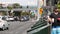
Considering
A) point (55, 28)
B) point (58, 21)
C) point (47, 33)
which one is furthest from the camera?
point (58, 21)

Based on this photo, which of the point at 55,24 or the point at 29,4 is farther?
the point at 29,4

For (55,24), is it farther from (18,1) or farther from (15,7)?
(15,7)

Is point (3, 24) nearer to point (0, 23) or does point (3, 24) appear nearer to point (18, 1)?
point (0, 23)

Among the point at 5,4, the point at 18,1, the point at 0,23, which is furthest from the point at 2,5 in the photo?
the point at 0,23

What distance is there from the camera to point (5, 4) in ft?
268

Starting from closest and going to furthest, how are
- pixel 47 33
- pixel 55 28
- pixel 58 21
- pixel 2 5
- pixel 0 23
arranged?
1. pixel 47 33
2. pixel 55 28
3. pixel 58 21
4. pixel 0 23
5. pixel 2 5

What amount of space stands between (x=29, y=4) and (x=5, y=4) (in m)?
9.69

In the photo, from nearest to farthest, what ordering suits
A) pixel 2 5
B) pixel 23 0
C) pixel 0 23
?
pixel 0 23
pixel 23 0
pixel 2 5

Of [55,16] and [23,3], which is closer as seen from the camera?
[55,16]

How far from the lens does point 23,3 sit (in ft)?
246

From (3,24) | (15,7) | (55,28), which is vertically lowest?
(15,7)

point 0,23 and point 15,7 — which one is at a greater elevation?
point 0,23

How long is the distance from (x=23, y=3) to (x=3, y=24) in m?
53.0

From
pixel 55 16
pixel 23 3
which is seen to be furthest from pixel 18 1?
pixel 55 16
